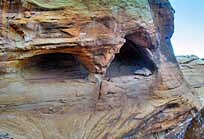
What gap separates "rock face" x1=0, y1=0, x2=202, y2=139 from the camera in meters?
3.26

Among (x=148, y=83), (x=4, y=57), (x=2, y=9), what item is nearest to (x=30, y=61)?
(x=4, y=57)

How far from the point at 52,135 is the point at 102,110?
30.9 inches

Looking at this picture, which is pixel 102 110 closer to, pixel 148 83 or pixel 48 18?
pixel 148 83

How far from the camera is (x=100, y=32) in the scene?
3627 mm

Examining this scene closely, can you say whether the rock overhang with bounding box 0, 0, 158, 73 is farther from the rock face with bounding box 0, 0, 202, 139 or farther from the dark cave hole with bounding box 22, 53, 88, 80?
the dark cave hole with bounding box 22, 53, 88, 80

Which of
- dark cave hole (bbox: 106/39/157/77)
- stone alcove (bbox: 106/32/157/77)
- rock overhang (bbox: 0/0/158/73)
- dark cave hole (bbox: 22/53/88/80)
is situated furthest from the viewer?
dark cave hole (bbox: 106/39/157/77)

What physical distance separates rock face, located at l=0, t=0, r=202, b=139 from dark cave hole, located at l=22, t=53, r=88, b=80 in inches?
0.5

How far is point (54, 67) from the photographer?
3.87 meters

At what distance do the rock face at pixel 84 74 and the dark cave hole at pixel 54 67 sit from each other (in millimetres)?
12

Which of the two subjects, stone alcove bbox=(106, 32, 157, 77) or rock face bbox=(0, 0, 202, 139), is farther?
stone alcove bbox=(106, 32, 157, 77)

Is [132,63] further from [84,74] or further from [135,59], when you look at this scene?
[84,74]

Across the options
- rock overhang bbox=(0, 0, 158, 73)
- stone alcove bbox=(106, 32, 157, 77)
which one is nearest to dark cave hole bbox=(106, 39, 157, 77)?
stone alcove bbox=(106, 32, 157, 77)

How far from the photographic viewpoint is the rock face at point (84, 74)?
326 centimetres

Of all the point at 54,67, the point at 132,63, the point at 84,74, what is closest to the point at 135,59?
the point at 132,63
